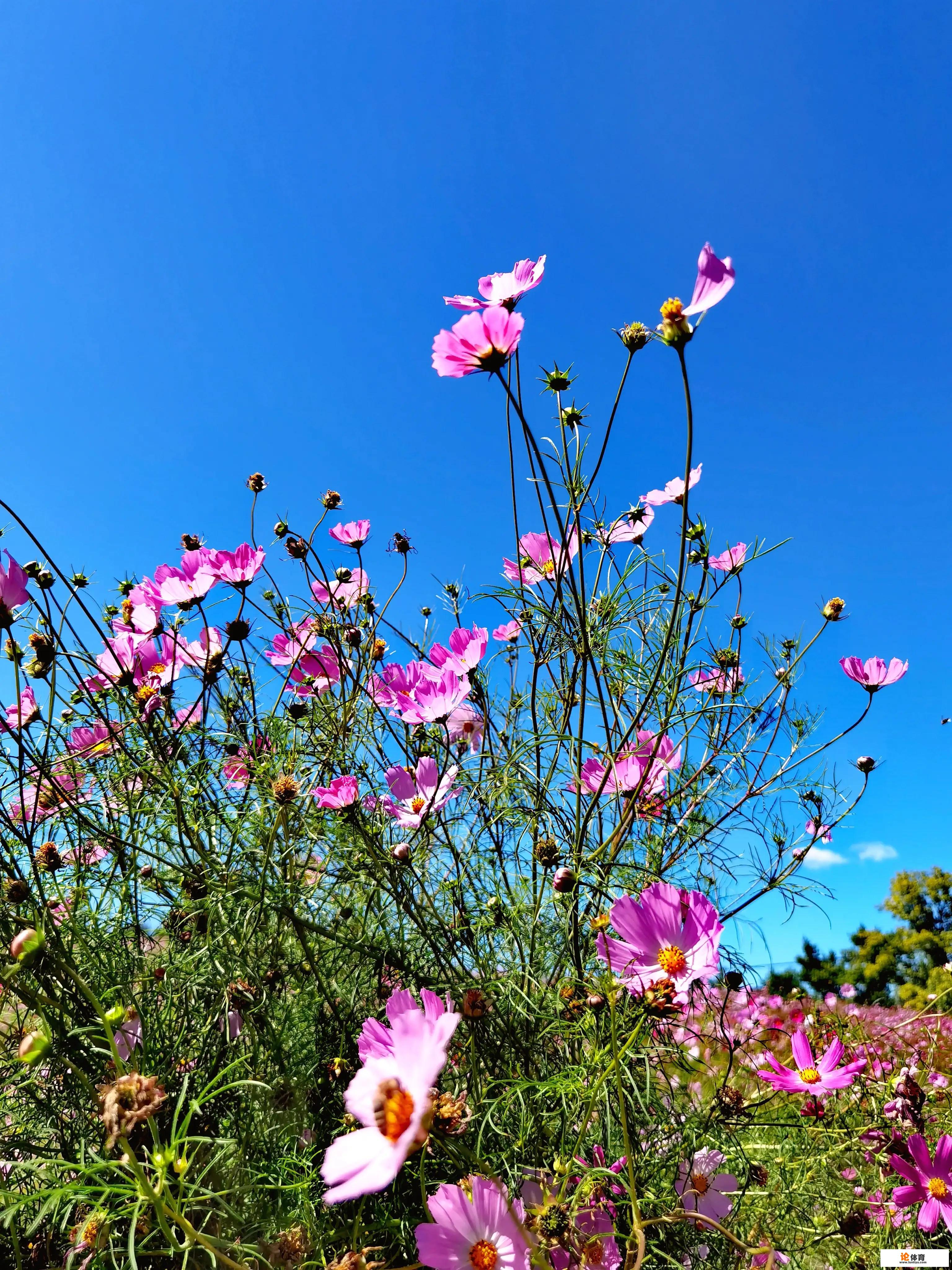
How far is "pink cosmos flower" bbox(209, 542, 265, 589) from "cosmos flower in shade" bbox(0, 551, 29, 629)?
0.87 feet

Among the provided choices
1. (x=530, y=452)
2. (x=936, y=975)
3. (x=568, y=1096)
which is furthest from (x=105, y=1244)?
(x=936, y=975)

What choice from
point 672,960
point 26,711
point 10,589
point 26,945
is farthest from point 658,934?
point 26,711

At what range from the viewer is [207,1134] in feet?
2.60

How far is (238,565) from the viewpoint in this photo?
108 cm

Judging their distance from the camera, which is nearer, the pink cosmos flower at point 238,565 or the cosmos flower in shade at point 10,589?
the cosmos flower in shade at point 10,589

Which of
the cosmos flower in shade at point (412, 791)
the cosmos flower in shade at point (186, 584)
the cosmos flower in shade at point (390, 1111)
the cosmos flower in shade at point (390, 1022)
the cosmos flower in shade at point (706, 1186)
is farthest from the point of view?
the cosmos flower in shade at point (186, 584)

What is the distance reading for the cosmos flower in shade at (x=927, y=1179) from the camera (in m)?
0.89

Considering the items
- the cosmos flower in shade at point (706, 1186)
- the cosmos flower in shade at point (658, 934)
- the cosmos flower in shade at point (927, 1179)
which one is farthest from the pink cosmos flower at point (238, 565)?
the cosmos flower in shade at point (927, 1179)

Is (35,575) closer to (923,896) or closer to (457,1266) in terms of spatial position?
(457,1266)

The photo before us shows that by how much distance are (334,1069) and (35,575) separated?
0.85m

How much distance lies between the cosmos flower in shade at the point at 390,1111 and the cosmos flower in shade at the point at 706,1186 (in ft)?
1.80

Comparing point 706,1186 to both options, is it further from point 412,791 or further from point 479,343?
point 479,343

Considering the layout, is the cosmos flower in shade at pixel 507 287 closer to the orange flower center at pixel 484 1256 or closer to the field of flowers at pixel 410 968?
the field of flowers at pixel 410 968

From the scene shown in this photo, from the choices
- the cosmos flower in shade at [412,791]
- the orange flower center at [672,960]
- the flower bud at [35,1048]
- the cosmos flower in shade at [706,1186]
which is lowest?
the flower bud at [35,1048]
